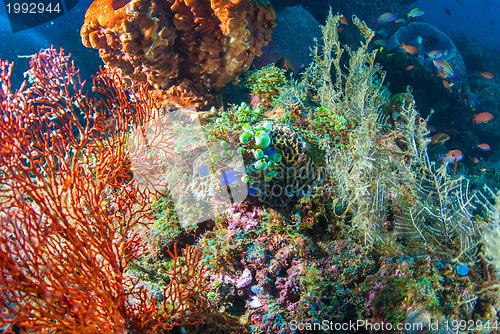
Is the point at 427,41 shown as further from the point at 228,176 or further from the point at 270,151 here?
the point at 228,176

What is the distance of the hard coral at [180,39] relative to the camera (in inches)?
205

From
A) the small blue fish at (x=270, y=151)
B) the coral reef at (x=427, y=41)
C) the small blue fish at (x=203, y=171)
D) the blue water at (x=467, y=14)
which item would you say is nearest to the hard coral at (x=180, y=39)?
the small blue fish at (x=203, y=171)

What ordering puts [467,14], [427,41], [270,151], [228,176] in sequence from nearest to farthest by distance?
[228,176], [270,151], [427,41], [467,14]

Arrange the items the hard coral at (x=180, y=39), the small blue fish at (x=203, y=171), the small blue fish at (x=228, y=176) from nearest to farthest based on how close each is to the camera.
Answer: the small blue fish at (x=228, y=176)
the small blue fish at (x=203, y=171)
the hard coral at (x=180, y=39)

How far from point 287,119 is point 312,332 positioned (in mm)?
3719

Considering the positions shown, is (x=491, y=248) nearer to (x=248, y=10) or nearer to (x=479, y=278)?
(x=479, y=278)

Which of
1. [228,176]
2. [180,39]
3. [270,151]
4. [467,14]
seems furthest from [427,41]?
[467,14]

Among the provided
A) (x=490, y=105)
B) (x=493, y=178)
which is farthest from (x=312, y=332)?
(x=490, y=105)

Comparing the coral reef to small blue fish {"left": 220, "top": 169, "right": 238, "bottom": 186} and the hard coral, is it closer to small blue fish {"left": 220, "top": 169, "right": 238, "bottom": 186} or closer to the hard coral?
the hard coral

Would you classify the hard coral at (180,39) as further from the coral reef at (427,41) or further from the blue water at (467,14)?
the blue water at (467,14)

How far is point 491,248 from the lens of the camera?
259 cm

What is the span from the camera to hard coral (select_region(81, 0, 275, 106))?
205 inches

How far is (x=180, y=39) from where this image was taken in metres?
5.92

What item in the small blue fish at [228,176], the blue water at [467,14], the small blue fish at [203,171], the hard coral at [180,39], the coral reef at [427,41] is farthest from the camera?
the blue water at [467,14]
